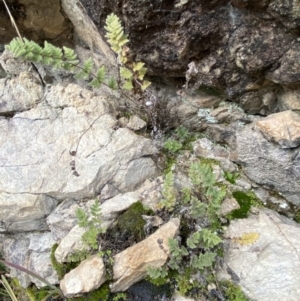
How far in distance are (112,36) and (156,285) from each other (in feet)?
7.19

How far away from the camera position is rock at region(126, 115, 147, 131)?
385 centimetres

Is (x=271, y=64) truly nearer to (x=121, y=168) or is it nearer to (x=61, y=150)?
(x=121, y=168)

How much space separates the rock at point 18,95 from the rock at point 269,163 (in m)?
2.21

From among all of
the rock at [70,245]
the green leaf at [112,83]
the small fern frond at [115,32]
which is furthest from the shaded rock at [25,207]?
the small fern frond at [115,32]

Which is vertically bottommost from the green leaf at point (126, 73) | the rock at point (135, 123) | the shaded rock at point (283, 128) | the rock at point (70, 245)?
the rock at point (70, 245)

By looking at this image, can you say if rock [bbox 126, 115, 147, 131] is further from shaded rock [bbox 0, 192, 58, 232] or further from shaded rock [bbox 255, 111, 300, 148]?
shaded rock [bbox 255, 111, 300, 148]

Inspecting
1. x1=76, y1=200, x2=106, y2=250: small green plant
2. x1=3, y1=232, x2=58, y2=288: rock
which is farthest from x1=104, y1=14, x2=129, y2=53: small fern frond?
x1=3, y1=232, x2=58, y2=288: rock

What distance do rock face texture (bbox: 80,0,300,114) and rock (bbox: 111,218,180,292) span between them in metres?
1.54

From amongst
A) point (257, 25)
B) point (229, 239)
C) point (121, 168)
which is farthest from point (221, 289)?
point (257, 25)

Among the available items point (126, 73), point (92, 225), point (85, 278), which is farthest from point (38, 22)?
point (85, 278)

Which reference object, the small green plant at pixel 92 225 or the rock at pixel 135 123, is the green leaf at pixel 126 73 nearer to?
the rock at pixel 135 123

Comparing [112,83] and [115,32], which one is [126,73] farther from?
[115,32]

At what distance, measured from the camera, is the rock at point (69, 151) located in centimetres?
358

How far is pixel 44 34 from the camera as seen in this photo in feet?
13.7
